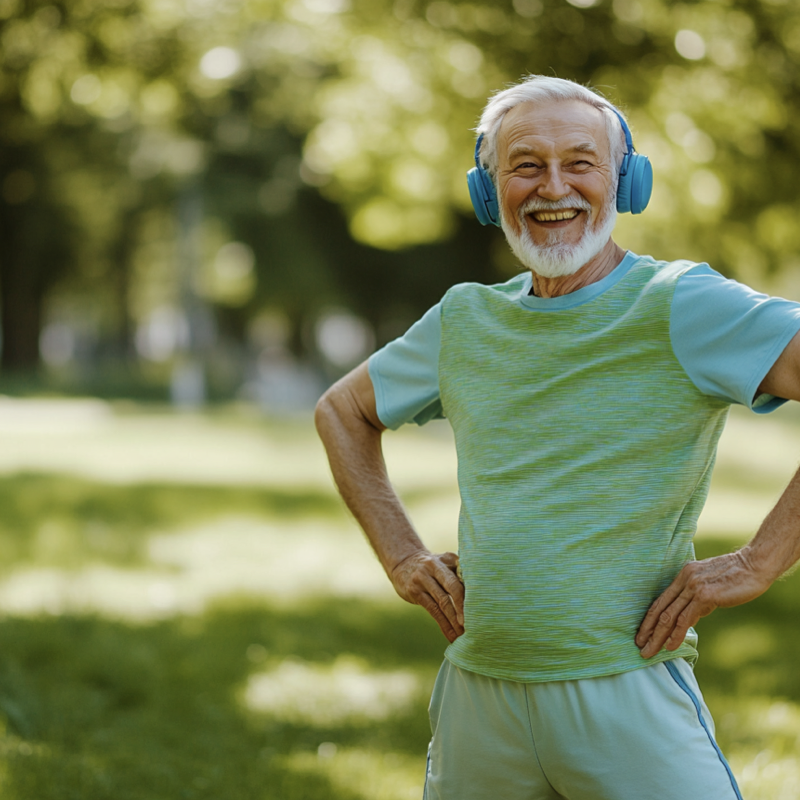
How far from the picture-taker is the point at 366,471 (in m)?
3.22

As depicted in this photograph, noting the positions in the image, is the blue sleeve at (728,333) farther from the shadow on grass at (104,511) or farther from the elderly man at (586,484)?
the shadow on grass at (104,511)

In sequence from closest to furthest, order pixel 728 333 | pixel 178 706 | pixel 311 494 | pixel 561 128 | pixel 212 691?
Answer: pixel 728 333 → pixel 561 128 → pixel 178 706 → pixel 212 691 → pixel 311 494

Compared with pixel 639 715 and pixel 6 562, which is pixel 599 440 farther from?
pixel 6 562

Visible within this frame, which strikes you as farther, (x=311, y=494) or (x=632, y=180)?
(x=311, y=494)

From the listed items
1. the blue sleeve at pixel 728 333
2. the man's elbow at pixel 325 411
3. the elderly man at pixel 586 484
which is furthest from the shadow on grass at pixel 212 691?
the blue sleeve at pixel 728 333

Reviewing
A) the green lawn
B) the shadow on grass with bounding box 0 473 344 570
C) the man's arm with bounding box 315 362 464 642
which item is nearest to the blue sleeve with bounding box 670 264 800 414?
the man's arm with bounding box 315 362 464 642

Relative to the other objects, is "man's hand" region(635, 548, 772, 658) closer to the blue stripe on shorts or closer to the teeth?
the blue stripe on shorts

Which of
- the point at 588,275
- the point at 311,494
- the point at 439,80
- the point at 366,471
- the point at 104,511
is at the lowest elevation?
the point at 311,494

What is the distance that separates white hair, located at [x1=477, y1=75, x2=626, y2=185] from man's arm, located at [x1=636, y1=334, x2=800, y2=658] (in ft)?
3.04

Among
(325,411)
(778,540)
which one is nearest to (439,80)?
(325,411)

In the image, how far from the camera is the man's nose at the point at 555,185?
273cm

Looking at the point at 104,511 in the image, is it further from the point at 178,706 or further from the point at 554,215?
the point at 554,215

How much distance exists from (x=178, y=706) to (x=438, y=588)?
367 cm

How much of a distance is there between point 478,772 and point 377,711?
3.53 metres
